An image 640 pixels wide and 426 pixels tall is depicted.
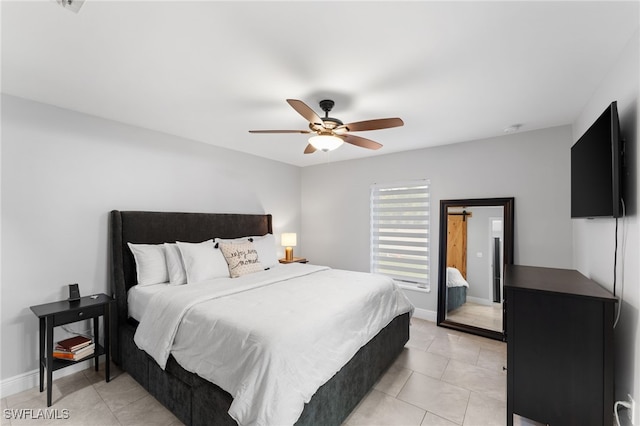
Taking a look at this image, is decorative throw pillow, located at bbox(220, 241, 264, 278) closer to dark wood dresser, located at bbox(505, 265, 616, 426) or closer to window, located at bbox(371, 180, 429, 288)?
window, located at bbox(371, 180, 429, 288)

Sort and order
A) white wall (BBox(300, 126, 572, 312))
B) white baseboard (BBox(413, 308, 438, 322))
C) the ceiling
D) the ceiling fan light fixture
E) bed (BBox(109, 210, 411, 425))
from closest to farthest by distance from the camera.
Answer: the ceiling, bed (BBox(109, 210, 411, 425)), the ceiling fan light fixture, white wall (BBox(300, 126, 572, 312)), white baseboard (BBox(413, 308, 438, 322))

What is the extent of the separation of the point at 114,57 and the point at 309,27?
133cm

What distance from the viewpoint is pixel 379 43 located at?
1.65 metres

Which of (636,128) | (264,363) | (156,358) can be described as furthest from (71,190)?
(636,128)

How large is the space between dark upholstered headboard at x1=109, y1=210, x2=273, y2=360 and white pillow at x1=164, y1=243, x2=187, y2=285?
0.32 m

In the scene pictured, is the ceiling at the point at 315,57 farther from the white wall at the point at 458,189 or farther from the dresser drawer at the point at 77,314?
the dresser drawer at the point at 77,314

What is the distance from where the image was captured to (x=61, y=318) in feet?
7.36

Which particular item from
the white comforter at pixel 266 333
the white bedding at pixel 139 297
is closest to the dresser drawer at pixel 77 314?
the white bedding at pixel 139 297

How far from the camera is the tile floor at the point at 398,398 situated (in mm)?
2010

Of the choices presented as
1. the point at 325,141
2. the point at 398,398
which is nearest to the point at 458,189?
the point at 325,141

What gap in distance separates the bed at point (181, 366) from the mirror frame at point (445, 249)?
1025 mm

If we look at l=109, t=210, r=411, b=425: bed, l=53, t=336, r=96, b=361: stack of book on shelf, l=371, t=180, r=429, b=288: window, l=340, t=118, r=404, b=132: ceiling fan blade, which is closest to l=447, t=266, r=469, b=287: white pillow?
l=371, t=180, r=429, b=288: window

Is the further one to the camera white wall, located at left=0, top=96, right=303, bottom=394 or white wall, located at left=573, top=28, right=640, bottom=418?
white wall, located at left=0, top=96, right=303, bottom=394

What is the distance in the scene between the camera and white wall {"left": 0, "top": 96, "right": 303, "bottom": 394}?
2.34 metres
